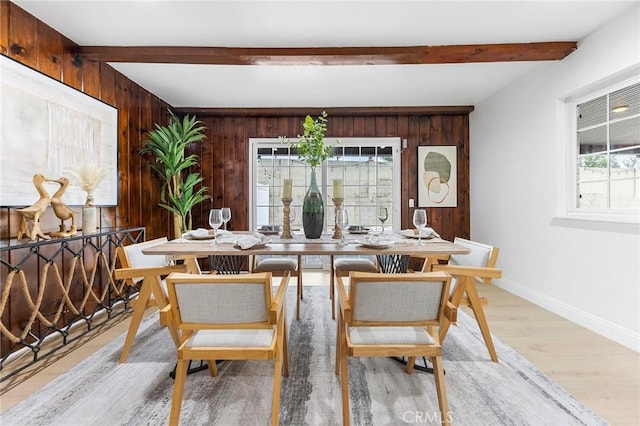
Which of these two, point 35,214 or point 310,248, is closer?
point 310,248

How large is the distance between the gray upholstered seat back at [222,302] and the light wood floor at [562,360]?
4.03 feet

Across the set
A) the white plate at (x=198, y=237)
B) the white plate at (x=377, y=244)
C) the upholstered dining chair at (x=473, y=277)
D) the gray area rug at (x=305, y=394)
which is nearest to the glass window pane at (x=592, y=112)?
the upholstered dining chair at (x=473, y=277)

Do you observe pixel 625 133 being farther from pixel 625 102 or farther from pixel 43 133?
pixel 43 133

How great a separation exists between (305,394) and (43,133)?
2.55 metres

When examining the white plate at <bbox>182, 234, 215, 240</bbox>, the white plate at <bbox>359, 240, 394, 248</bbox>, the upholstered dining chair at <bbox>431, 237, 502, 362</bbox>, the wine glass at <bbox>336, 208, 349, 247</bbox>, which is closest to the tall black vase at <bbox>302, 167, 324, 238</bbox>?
the wine glass at <bbox>336, 208, 349, 247</bbox>

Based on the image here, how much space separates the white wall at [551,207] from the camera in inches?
89.7

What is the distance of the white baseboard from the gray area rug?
890 millimetres

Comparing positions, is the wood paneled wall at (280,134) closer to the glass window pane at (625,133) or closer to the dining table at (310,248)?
the glass window pane at (625,133)

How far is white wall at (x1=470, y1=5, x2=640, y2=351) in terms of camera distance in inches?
89.7

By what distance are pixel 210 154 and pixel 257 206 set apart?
1012 mm

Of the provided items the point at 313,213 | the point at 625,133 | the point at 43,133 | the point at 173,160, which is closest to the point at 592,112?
the point at 625,133

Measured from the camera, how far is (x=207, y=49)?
8.89ft

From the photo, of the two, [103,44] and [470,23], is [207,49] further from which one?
[470,23]

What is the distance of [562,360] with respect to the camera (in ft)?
6.61
